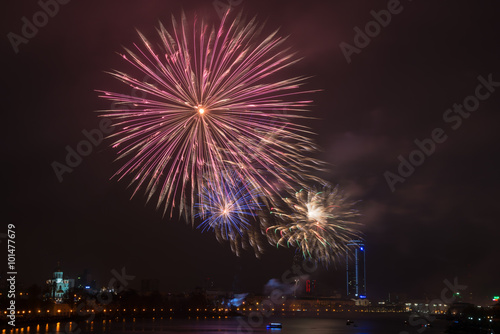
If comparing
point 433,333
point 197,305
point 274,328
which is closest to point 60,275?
point 197,305

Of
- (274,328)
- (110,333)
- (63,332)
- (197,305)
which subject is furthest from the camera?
(197,305)

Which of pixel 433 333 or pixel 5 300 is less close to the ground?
pixel 5 300

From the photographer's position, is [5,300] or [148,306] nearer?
[5,300]

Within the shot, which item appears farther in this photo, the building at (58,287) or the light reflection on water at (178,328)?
the building at (58,287)

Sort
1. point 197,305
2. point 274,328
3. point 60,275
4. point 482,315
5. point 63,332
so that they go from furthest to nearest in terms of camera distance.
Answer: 1. point 197,305
2. point 60,275
3. point 482,315
4. point 274,328
5. point 63,332

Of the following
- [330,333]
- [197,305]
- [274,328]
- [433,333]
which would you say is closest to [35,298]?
[274,328]

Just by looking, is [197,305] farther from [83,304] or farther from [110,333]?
[110,333]

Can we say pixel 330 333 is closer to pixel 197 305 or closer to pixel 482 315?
pixel 482 315

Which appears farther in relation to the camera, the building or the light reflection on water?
the building
